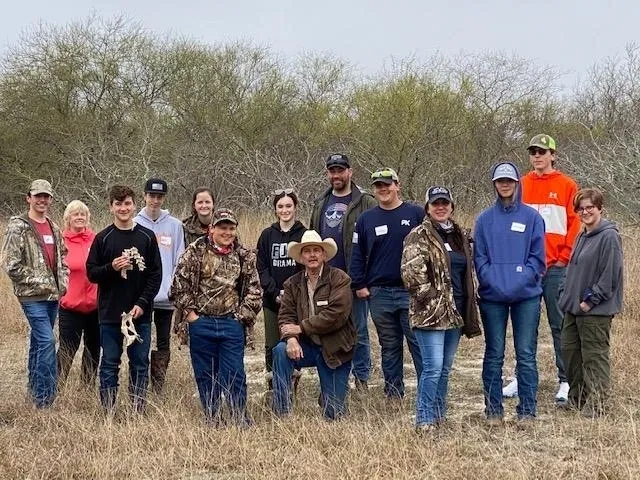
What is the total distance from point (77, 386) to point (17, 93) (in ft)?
63.4

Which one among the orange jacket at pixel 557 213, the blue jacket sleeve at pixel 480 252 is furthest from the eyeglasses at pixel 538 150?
the blue jacket sleeve at pixel 480 252

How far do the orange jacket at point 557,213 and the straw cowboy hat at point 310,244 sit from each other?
1.62m

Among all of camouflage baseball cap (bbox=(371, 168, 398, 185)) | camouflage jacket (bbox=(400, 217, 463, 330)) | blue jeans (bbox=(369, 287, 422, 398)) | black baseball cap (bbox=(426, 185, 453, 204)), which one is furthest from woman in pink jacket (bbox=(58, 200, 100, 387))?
black baseball cap (bbox=(426, 185, 453, 204))

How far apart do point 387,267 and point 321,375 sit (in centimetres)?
94

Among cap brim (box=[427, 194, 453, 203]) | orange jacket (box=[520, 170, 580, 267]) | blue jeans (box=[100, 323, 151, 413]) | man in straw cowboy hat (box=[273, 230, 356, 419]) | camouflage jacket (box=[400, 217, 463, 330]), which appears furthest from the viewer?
orange jacket (box=[520, 170, 580, 267])

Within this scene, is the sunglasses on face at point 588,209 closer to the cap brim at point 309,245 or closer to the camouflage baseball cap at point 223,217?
the cap brim at point 309,245

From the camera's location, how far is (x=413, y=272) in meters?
4.88

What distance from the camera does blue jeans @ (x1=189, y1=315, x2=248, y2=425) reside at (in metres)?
5.20

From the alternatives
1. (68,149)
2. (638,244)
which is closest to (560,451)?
(638,244)

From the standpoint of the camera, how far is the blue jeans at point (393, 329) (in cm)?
551

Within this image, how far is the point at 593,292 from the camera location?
17.3 feet

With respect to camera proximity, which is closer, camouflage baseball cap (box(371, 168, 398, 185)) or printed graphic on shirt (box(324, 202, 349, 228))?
camouflage baseball cap (box(371, 168, 398, 185))

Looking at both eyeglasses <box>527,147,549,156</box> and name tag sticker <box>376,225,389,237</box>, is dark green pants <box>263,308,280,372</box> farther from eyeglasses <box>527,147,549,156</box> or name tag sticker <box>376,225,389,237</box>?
eyeglasses <box>527,147,549,156</box>

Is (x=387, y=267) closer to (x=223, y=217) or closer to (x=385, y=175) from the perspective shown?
(x=385, y=175)
